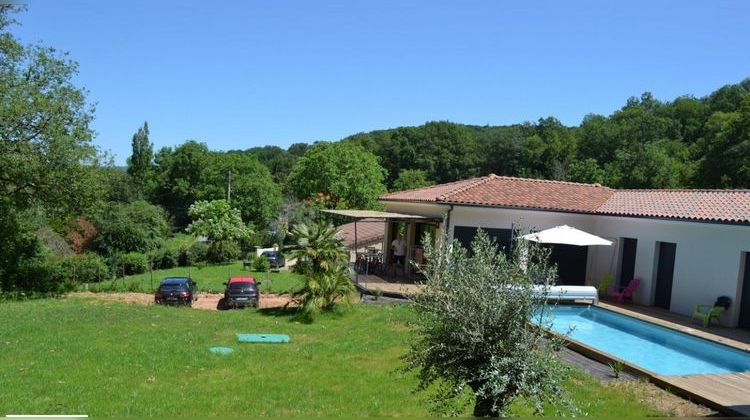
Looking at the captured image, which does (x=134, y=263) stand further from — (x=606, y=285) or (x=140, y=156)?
(x=140, y=156)

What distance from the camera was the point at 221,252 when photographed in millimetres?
44844

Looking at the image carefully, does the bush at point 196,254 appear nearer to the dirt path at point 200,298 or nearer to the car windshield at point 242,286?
the dirt path at point 200,298

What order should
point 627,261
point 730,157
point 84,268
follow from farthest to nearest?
point 730,157
point 84,268
point 627,261

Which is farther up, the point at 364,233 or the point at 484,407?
the point at 484,407

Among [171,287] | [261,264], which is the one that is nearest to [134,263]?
[261,264]

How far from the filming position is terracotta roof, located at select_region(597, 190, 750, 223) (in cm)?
1734

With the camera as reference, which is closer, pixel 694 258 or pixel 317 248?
pixel 694 258

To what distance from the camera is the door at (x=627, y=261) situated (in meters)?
21.2

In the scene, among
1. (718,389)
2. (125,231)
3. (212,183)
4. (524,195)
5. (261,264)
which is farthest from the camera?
(212,183)

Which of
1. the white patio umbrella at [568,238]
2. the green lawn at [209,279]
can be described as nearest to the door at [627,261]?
the white patio umbrella at [568,238]

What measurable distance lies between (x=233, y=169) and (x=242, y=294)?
4779 cm

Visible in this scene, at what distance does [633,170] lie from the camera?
164 feet

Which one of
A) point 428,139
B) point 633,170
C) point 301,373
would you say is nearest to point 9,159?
point 301,373

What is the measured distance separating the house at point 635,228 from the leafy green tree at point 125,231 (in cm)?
2455
